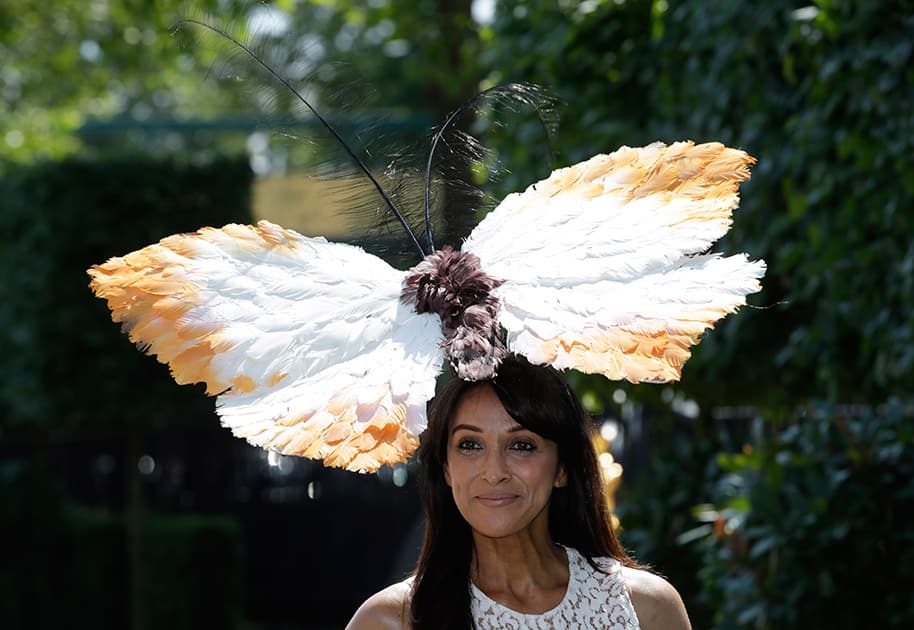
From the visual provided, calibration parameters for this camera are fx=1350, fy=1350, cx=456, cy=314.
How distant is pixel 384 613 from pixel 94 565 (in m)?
7.36

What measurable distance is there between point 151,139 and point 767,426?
2695cm

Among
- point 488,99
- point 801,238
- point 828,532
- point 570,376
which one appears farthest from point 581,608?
point 570,376

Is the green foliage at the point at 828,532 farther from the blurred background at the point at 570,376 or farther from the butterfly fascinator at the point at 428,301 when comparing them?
the butterfly fascinator at the point at 428,301

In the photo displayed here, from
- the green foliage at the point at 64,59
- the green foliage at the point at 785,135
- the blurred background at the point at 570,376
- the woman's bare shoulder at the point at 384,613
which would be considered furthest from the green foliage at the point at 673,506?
the green foliage at the point at 64,59

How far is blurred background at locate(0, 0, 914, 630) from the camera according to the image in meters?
3.68

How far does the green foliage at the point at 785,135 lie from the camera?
3.73 m

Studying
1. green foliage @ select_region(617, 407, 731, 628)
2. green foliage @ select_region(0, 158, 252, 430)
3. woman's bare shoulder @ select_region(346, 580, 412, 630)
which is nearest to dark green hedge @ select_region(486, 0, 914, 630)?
green foliage @ select_region(617, 407, 731, 628)

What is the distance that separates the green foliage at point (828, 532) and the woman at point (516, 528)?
137cm

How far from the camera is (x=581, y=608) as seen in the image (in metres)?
2.61

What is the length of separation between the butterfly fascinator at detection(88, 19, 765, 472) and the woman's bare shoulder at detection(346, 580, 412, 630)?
1.88 feet

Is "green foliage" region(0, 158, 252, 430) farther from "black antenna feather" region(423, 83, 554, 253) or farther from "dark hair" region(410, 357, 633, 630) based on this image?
"dark hair" region(410, 357, 633, 630)

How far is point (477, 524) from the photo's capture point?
2.47 metres

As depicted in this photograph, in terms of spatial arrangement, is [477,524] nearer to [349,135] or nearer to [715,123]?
[349,135]

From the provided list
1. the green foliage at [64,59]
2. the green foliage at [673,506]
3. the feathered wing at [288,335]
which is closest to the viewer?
the feathered wing at [288,335]
